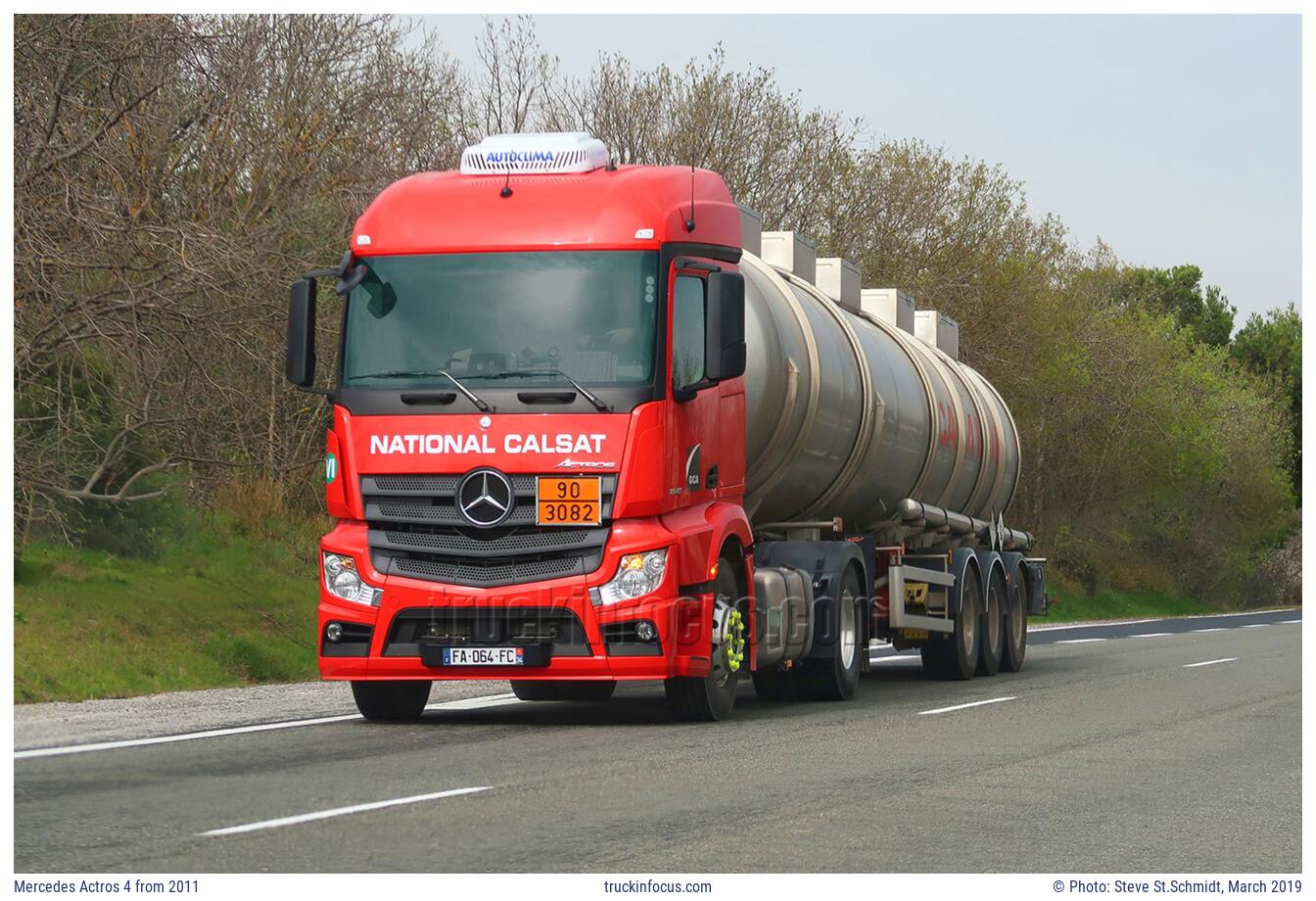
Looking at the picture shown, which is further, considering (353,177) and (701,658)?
(353,177)

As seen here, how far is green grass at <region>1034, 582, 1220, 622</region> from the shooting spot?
49719 mm

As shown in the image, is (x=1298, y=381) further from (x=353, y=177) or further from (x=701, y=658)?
(x=701, y=658)

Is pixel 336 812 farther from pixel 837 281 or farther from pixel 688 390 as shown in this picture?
pixel 837 281

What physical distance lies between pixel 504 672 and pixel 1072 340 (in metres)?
41.9

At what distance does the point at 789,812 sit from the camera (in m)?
9.61

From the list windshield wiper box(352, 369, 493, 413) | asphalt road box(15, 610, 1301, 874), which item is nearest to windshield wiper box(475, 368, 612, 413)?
windshield wiper box(352, 369, 493, 413)

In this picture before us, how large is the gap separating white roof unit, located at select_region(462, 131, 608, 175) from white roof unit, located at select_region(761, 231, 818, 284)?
4.02 meters

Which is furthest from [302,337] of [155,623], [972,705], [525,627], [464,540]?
[972,705]

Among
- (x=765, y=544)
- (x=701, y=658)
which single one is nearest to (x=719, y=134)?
(x=765, y=544)

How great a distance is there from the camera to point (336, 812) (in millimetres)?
9156

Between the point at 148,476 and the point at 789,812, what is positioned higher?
the point at 148,476

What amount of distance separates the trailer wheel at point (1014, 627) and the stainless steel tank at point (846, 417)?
36.7 inches

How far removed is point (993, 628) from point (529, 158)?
984cm
